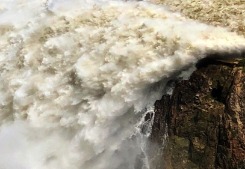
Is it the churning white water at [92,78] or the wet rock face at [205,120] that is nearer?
the wet rock face at [205,120]

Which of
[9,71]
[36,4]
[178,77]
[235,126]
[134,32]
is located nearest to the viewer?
[235,126]

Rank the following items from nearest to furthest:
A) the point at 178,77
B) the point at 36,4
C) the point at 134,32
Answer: the point at 178,77
the point at 134,32
the point at 36,4

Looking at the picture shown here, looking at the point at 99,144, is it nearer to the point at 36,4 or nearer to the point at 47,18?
the point at 47,18

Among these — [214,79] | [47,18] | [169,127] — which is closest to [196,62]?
[214,79]

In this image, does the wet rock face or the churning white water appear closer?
the wet rock face
